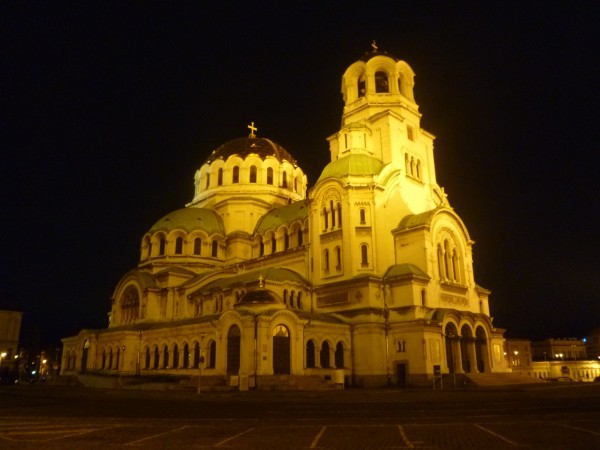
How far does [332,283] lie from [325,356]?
5593 millimetres

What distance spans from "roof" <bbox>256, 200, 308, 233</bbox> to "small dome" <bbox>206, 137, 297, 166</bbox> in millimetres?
9916

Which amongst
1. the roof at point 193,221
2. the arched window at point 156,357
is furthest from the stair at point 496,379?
the roof at point 193,221

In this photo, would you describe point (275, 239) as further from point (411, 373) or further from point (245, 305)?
point (411, 373)

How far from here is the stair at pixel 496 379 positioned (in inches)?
1294

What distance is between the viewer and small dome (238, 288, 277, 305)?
3444 centimetres

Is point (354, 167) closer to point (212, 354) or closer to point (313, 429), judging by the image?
point (212, 354)

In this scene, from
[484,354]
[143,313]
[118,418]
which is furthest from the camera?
[143,313]

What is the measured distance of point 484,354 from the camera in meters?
39.2

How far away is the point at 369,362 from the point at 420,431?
25.8 metres

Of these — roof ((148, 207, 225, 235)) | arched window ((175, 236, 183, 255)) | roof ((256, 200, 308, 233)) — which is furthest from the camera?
roof ((148, 207, 225, 235))

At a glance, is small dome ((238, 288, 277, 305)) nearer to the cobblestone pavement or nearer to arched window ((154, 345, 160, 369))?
arched window ((154, 345, 160, 369))

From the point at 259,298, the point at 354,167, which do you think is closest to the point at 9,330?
the point at 259,298

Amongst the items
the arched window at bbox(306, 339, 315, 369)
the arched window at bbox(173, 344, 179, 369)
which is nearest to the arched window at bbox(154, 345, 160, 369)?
the arched window at bbox(173, 344, 179, 369)

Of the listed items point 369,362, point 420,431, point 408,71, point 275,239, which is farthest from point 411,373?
point 408,71
